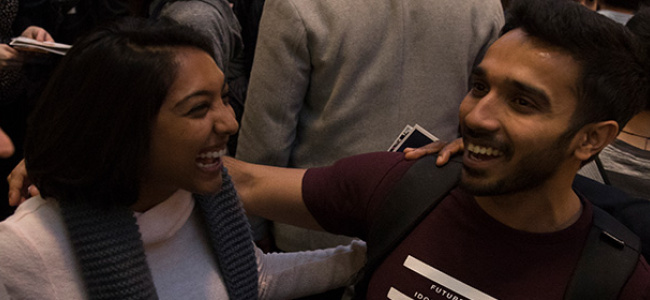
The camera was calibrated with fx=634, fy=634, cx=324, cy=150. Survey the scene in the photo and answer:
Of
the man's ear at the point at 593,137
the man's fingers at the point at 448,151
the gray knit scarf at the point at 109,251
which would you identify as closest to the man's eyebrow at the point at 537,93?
the man's ear at the point at 593,137

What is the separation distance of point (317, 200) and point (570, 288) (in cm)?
68

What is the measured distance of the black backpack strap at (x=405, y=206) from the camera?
1584 millimetres

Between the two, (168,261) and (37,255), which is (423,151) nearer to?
(168,261)

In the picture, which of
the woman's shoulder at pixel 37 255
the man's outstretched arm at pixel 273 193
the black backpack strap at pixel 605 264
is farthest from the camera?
the man's outstretched arm at pixel 273 193

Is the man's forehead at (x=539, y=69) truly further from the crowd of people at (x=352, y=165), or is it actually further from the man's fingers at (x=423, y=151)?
the man's fingers at (x=423, y=151)

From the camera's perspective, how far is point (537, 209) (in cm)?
155

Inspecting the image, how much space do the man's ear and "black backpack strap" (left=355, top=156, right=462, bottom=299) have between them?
30 centimetres

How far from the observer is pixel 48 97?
1284 millimetres

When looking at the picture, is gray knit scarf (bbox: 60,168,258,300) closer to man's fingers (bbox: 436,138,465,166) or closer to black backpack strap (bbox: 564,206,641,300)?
man's fingers (bbox: 436,138,465,166)

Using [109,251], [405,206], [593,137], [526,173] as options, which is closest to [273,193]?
[405,206]

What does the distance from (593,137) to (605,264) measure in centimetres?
32

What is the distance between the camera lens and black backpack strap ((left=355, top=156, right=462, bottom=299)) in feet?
5.20

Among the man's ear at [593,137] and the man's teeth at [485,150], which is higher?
the man's ear at [593,137]

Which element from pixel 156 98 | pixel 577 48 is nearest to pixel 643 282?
pixel 577 48
